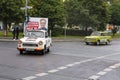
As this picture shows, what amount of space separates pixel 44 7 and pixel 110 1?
2409 cm

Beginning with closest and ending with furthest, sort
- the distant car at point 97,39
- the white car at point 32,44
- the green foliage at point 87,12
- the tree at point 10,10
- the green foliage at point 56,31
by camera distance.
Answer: the white car at point 32,44 < the distant car at point 97,39 < the tree at point 10,10 < the green foliage at point 56,31 < the green foliage at point 87,12

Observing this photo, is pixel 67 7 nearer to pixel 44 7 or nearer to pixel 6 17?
pixel 44 7

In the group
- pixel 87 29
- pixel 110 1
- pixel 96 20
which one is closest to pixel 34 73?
pixel 96 20

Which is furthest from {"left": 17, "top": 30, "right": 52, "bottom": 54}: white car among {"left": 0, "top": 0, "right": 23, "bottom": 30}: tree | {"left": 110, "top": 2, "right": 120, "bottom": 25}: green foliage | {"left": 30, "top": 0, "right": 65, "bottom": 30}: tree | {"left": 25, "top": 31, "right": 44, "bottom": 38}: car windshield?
{"left": 110, "top": 2, "right": 120, "bottom": 25}: green foliage

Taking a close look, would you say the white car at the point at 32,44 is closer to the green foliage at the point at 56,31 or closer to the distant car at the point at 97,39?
the distant car at the point at 97,39

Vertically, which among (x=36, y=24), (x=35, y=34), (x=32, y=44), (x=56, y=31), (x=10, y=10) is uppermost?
(x=10, y=10)

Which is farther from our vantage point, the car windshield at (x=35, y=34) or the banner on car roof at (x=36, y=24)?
the banner on car roof at (x=36, y=24)

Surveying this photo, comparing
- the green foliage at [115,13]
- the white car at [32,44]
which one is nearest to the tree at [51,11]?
the green foliage at [115,13]

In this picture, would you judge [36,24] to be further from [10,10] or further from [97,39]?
[97,39]

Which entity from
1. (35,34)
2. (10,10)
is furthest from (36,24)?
(35,34)

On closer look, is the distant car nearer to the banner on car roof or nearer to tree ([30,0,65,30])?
the banner on car roof

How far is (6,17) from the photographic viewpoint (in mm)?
46562

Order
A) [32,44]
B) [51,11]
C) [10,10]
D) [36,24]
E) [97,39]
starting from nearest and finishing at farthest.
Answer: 1. [32,44]
2. [97,39]
3. [36,24]
4. [10,10]
5. [51,11]

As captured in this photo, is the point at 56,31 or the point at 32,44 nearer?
the point at 32,44
